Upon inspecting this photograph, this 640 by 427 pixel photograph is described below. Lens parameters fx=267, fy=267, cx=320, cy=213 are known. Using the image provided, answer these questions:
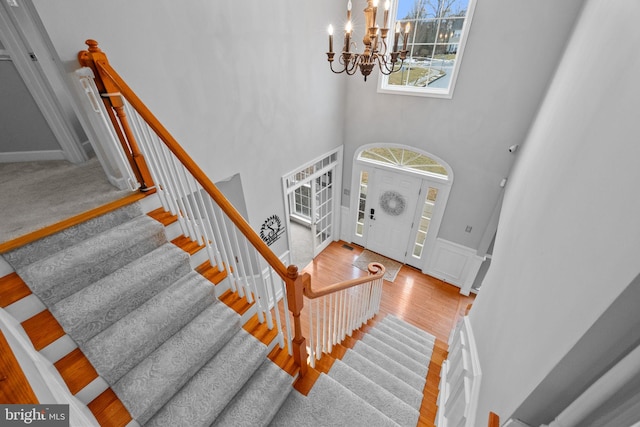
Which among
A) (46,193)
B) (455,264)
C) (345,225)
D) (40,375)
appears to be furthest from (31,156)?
(455,264)

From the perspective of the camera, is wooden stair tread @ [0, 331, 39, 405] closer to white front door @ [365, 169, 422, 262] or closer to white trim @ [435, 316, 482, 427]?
white trim @ [435, 316, 482, 427]

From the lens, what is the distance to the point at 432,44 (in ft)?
13.4

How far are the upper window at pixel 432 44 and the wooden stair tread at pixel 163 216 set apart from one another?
154 inches

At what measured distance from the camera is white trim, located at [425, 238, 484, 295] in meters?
4.83

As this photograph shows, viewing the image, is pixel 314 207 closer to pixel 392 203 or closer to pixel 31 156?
pixel 392 203

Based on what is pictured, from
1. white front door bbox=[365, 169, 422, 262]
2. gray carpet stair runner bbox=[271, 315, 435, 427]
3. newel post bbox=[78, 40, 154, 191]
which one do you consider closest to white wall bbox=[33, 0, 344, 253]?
newel post bbox=[78, 40, 154, 191]

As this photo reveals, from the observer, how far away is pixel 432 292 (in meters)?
5.07

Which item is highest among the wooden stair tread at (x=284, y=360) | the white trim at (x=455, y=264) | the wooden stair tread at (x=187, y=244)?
the wooden stair tread at (x=187, y=244)

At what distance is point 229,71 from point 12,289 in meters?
2.59

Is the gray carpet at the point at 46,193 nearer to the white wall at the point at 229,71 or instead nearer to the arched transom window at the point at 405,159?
the white wall at the point at 229,71

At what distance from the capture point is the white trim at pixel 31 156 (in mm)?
2826

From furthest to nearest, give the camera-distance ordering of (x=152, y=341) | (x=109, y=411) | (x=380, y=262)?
(x=380, y=262) → (x=152, y=341) → (x=109, y=411)

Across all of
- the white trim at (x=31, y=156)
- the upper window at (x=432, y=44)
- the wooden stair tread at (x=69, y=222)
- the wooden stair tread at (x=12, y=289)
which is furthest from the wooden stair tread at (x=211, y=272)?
the upper window at (x=432, y=44)

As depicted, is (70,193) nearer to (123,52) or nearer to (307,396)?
(123,52)
